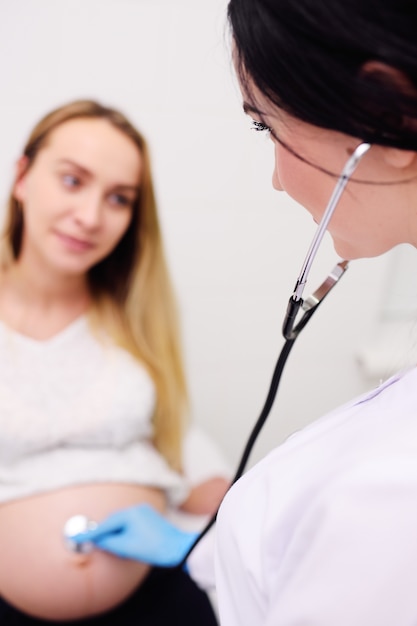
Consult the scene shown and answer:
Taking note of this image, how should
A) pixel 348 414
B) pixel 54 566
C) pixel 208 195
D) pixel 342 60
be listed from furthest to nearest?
pixel 208 195
pixel 54 566
pixel 348 414
pixel 342 60

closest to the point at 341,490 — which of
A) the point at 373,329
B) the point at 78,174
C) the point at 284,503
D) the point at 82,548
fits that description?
the point at 284,503

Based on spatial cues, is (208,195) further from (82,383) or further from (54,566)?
(54,566)

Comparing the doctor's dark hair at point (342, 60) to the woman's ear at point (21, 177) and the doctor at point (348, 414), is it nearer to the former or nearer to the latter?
the doctor at point (348, 414)

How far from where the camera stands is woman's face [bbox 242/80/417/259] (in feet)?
1.68

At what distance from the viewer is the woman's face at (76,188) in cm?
125

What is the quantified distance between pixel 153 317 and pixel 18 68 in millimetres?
656

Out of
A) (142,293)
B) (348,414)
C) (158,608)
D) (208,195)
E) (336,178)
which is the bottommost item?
(158,608)

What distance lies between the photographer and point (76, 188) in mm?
1275

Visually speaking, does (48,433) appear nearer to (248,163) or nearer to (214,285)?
(214,285)

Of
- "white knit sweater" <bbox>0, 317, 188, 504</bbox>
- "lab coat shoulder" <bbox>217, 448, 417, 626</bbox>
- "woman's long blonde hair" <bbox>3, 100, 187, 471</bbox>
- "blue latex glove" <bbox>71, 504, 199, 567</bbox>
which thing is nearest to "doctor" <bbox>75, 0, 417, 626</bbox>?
"lab coat shoulder" <bbox>217, 448, 417, 626</bbox>

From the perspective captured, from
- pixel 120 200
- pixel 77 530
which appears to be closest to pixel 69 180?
pixel 120 200

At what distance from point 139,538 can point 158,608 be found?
0.55 ft

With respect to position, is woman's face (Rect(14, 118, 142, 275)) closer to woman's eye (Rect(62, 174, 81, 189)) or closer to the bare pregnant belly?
woman's eye (Rect(62, 174, 81, 189))

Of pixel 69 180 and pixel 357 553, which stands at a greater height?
pixel 69 180
